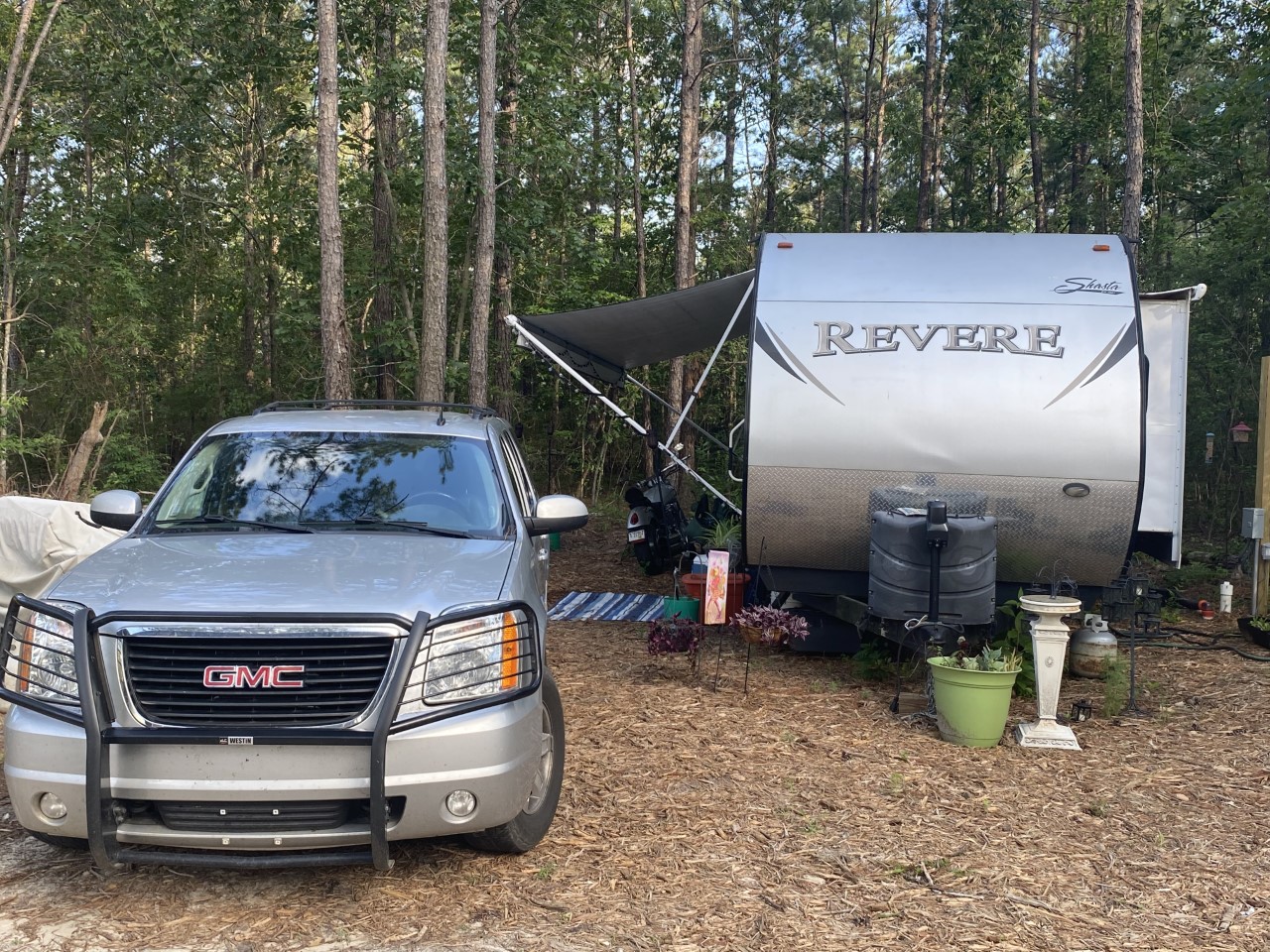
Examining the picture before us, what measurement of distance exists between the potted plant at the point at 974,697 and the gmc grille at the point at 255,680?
3.55m

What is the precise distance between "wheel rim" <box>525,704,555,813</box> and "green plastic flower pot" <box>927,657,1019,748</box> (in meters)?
2.61

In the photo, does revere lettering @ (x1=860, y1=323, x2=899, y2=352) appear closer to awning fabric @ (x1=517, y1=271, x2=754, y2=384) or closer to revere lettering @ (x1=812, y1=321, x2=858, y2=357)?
revere lettering @ (x1=812, y1=321, x2=858, y2=357)

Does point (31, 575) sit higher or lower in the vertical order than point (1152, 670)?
higher

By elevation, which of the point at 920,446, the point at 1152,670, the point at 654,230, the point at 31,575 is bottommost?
the point at 1152,670

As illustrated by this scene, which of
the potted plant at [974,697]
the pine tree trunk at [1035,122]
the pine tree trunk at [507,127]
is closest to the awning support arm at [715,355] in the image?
the potted plant at [974,697]

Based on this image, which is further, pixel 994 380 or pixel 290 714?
pixel 994 380

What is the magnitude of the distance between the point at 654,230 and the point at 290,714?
20.3m

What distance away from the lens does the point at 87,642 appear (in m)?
3.51

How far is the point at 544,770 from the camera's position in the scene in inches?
168

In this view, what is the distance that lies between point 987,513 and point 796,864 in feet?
10.9

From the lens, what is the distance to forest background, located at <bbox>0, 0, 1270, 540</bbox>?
14406 millimetres

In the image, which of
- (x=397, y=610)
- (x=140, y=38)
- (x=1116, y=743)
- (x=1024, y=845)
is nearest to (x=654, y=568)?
(x=1116, y=743)

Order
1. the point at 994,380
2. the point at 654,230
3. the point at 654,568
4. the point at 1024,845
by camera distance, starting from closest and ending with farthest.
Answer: the point at 1024,845, the point at 994,380, the point at 654,568, the point at 654,230

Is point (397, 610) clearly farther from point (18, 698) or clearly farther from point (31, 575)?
point (31, 575)
